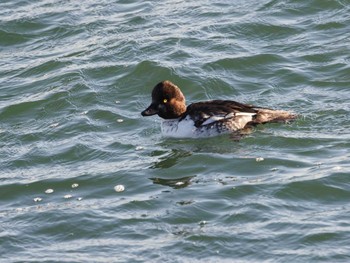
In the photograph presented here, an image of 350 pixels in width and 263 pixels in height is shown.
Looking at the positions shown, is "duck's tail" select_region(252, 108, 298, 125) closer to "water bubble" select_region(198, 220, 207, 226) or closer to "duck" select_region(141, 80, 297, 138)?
"duck" select_region(141, 80, 297, 138)

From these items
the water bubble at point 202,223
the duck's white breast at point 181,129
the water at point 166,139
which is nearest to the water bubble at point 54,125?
the water at point 166,139

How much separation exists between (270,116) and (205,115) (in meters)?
0.97

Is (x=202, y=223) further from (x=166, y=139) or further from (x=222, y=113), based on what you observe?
(x=166, y=139)

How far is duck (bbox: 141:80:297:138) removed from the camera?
1599 cm

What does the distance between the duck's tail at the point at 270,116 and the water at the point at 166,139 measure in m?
0.15

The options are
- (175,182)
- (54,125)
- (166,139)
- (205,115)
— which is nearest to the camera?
(175,182)

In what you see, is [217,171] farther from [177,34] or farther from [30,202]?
[177,34]

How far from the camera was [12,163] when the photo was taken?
15.7 m

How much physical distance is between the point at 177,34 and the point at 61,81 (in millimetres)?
2754

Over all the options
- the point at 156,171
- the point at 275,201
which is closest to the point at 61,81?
the point at 156,171

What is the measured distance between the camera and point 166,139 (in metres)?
16.5

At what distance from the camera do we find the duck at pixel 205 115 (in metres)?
16.0

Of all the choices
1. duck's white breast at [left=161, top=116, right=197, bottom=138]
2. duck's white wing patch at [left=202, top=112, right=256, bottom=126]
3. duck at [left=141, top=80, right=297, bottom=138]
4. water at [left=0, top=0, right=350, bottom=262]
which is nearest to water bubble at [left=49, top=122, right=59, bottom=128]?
water at [left=0, top=0, right=350, bottom=262]

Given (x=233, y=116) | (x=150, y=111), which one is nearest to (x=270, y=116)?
(x=233, y=116)
